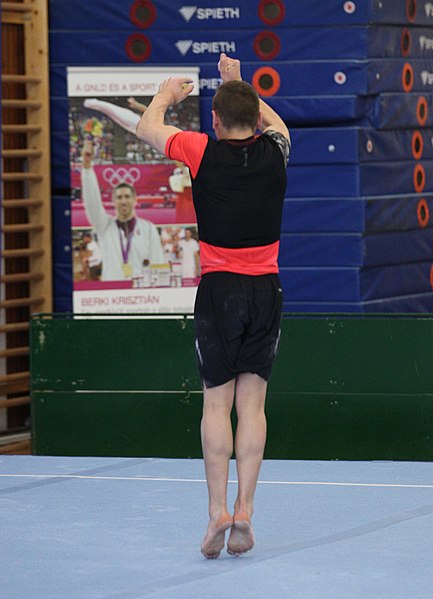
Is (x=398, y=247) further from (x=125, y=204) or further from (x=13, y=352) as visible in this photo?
(x=13, y=352)

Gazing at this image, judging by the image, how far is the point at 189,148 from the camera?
400cm

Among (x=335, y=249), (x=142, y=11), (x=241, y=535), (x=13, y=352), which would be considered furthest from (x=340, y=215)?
(x=241, y=535)

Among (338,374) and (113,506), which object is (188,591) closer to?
(113,506)

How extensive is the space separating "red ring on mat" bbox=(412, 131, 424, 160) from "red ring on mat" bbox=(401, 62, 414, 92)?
35 cm

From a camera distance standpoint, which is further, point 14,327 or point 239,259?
point 14,327

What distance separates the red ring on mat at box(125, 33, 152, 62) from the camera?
28.6ft

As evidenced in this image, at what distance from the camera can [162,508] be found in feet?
15.9

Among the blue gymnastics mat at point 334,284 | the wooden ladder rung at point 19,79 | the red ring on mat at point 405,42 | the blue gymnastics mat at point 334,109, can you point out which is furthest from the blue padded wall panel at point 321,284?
the wooden ladder rung at point 19,79

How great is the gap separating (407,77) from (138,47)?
1.87m

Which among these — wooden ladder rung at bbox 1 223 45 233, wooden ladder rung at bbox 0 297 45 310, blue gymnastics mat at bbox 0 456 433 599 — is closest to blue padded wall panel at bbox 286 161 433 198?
wooden ladder rung at bbox 1 223 45 233

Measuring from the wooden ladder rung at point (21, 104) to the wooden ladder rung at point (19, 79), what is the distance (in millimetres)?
143

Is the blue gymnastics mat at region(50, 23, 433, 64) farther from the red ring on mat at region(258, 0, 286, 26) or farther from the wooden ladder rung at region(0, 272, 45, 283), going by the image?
the wooden ladder rung at region(0, 272, 45, 283)

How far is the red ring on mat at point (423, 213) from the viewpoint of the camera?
8992mm

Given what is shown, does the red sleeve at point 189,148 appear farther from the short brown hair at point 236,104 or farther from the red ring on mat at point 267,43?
the red ring on mat at point 267,43
